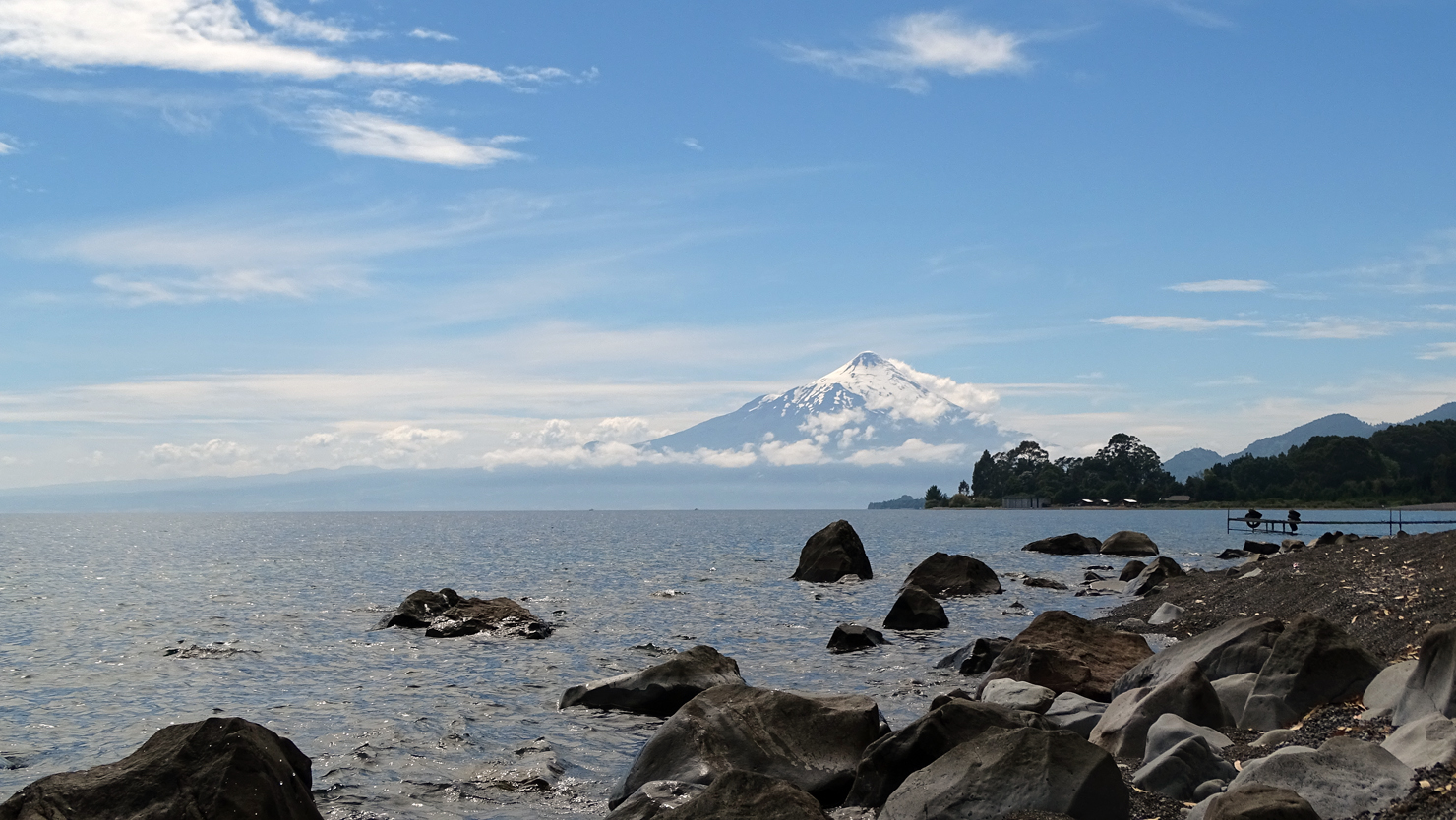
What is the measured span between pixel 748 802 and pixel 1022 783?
280 cm

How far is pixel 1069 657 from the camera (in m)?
21.2

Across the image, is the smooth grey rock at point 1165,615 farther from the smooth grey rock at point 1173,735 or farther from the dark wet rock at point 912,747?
the dark wet rock at point 912,747

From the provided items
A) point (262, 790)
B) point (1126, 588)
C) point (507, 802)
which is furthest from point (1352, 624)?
point (1126, 588)

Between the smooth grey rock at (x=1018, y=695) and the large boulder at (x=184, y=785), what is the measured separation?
10268mm

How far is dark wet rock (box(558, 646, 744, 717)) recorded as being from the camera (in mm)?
19953

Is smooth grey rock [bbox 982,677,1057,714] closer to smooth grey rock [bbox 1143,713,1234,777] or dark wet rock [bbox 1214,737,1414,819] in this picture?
smooth grey rock [bbox 1143,713,1234,777]

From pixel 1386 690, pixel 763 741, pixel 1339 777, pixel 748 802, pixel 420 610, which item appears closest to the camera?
pixel 1339 777

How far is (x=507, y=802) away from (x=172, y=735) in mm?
4655

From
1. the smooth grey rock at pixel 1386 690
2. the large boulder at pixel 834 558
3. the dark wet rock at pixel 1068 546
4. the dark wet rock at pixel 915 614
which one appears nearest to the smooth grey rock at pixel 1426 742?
the smooth grey rock at pixel 1386 690

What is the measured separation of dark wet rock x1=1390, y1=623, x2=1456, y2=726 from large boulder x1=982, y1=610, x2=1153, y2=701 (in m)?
7.38

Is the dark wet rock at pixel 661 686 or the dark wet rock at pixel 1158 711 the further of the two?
the dark wet rock at pixel 661 686

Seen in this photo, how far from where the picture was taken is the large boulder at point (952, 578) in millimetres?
43344

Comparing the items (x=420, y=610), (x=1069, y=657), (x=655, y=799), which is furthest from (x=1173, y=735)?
(x=420, y=610)

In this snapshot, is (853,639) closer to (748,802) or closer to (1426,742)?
(748,802)
